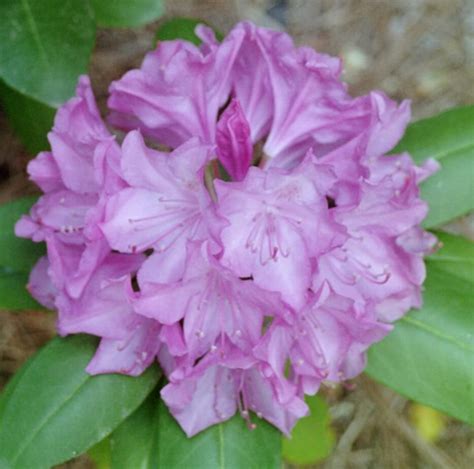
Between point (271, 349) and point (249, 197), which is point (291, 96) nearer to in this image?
point (249, 197)

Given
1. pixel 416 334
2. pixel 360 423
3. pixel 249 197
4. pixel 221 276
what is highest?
pixel 249 197

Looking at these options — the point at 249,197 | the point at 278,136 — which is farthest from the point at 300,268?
the point at 278,136

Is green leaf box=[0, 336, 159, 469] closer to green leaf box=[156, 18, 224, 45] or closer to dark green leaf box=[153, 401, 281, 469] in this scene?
dark green leaf box=[153, 401, 281, 469]

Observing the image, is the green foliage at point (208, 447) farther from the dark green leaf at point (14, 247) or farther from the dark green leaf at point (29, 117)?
the dark green leaf at point (29, 117)

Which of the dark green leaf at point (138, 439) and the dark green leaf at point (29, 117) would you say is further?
the dark green leaf at point (29, 117)

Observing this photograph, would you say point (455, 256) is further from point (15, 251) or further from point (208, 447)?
point (15, 251)

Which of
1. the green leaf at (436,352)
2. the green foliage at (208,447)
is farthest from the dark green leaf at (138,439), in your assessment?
the green leaf at (436,352)

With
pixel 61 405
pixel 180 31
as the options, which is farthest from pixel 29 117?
pixel 61 405
